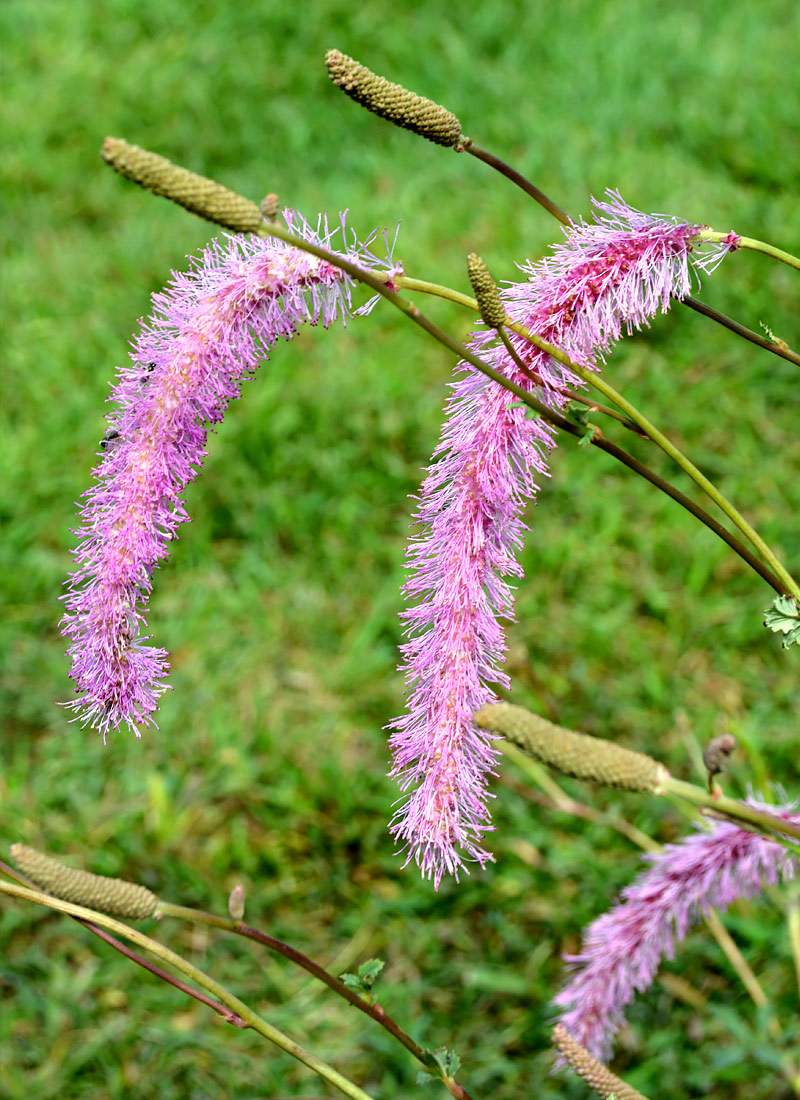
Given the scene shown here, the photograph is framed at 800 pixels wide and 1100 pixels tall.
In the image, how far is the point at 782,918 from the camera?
1.67m

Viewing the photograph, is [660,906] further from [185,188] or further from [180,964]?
[185,188]

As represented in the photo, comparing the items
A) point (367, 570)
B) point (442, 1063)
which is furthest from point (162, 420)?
point (367, 570)

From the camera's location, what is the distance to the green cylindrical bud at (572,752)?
54cm

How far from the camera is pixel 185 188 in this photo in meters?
0.52

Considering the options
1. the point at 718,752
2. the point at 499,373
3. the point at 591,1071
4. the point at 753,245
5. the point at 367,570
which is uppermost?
the point at 753,245

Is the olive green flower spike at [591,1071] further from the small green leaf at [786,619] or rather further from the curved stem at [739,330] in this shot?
the curved stem at [739,330]

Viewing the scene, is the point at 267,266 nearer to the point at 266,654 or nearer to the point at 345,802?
the point at 345,802

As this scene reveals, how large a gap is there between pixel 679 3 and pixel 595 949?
3459mm

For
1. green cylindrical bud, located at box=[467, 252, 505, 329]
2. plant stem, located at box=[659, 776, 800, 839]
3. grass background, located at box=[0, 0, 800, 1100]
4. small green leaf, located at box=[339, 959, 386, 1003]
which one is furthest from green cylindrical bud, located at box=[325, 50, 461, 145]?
grass background, located at box=[0, 0, 800, 1100]

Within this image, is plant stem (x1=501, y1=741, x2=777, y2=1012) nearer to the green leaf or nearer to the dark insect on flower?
the green leaf

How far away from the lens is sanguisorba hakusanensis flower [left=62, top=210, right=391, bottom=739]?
0.64m

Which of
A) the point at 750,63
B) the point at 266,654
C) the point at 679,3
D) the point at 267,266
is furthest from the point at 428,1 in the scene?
the point at 267,266

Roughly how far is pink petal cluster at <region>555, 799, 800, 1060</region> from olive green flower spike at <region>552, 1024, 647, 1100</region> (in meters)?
0.19

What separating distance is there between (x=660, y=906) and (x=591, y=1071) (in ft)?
0.74
